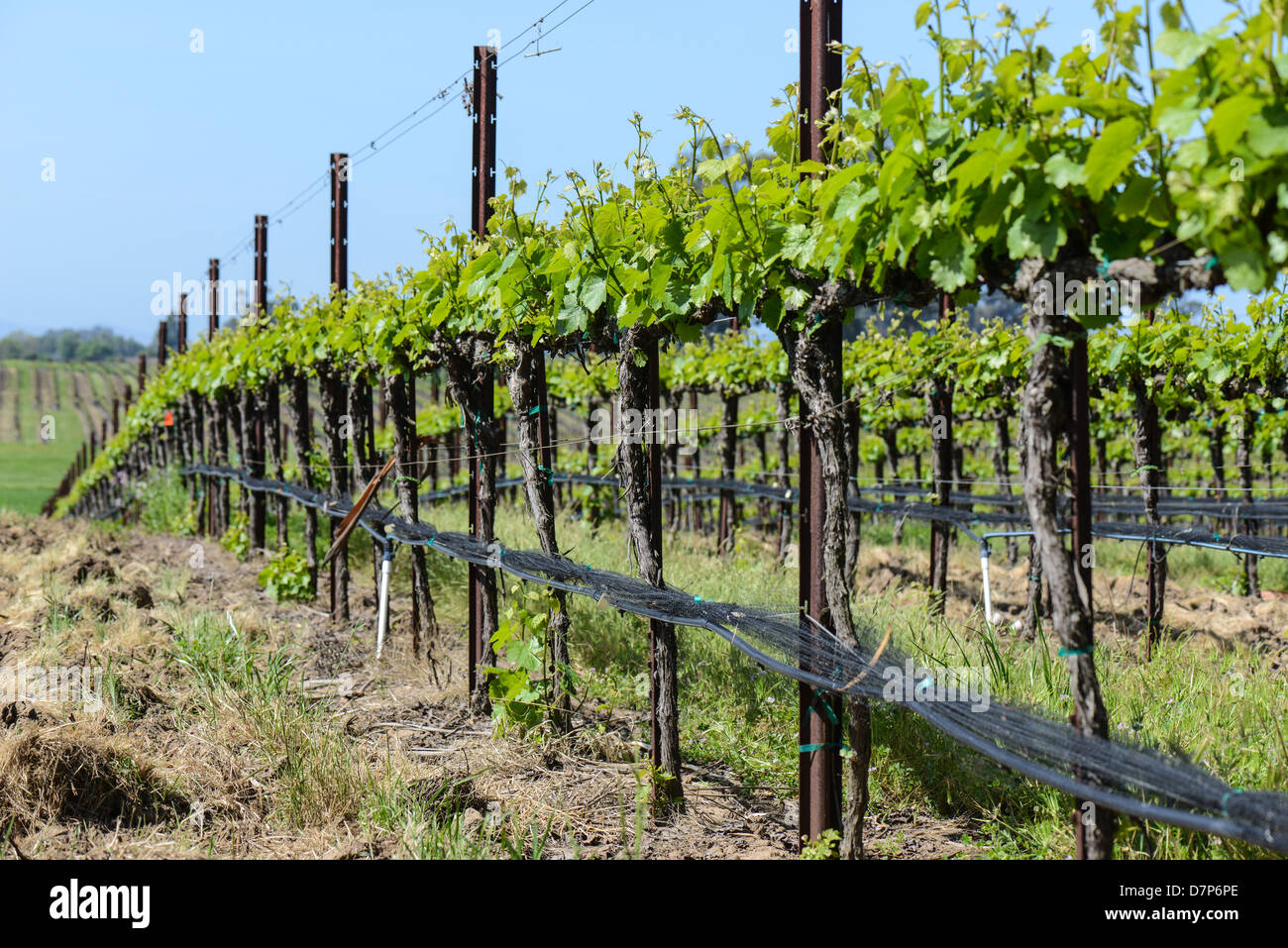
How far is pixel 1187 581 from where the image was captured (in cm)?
1420

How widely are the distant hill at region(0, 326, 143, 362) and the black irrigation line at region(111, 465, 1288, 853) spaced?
137 meters

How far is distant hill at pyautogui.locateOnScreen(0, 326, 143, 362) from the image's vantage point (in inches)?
5202

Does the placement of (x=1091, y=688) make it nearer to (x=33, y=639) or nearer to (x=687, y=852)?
(x=687, y=852)

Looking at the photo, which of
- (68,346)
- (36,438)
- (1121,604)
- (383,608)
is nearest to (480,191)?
(383,608)

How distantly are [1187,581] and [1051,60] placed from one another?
45.4 feet

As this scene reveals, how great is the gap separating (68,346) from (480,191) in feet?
528

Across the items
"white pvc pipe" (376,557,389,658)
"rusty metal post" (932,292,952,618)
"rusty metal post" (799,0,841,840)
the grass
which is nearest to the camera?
"rusty metal post" (799,0,841,840)

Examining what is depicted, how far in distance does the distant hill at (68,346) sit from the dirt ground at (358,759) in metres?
134

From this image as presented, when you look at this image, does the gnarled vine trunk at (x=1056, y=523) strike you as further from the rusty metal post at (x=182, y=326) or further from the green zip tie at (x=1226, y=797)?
the rusty metal post at (x=182, y=326)

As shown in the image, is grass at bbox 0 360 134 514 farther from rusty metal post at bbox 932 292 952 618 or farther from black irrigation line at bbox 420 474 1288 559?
rusty metal post at bbox 932 292 952 618

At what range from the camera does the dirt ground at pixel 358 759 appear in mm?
3742

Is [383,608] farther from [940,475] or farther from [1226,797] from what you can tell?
[1226,797]

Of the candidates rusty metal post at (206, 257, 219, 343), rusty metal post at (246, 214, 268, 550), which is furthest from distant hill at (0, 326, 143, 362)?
rusty metal post at (246, 214, 268, 550)

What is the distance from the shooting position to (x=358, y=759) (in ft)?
14.0
